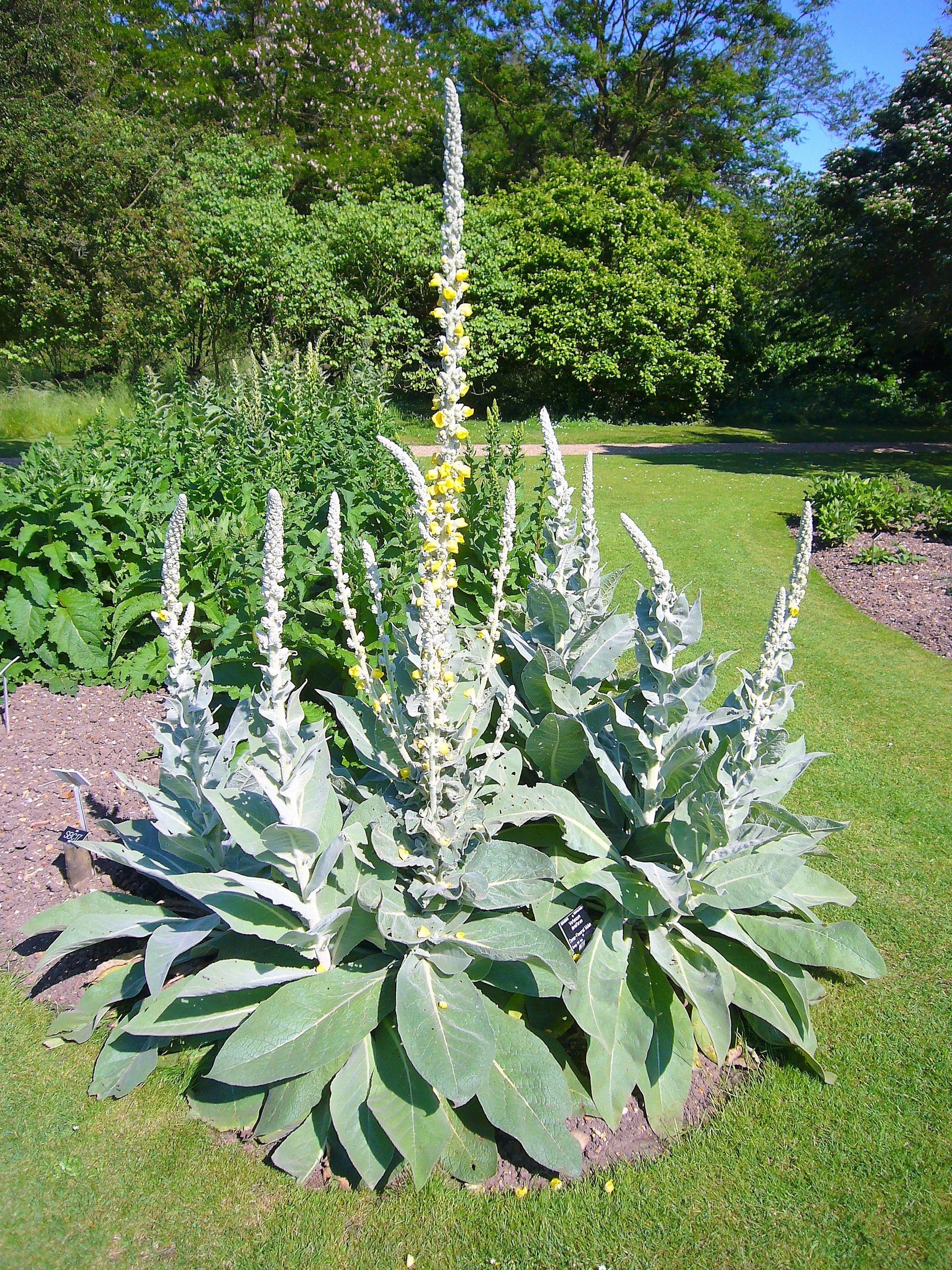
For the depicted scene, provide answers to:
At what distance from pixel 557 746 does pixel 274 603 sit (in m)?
1.41

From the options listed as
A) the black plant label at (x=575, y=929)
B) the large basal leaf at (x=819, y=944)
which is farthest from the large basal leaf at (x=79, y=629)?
the large basal leaf at (x=819, y=944)

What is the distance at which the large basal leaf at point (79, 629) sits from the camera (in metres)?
5.09

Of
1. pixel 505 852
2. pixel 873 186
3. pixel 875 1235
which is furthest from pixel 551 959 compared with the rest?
pixel 873 186

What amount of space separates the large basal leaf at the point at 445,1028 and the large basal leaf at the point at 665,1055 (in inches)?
26.2

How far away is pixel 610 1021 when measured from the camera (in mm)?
2711

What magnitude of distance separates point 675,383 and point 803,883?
21355mm

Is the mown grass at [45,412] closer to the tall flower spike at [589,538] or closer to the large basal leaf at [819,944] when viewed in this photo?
the tall flower spike at [589,538]

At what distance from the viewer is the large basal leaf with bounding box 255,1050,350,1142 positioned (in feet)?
8.18

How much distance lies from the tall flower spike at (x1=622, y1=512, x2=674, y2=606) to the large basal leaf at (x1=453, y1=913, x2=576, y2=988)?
1.18m

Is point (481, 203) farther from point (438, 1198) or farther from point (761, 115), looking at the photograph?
point (438, 1198)

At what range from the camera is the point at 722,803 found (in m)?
2.84

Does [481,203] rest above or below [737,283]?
above

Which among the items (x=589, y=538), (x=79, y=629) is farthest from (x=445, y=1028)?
(x=79, y=629)

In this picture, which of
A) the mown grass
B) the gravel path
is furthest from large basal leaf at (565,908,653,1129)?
the mown grass
